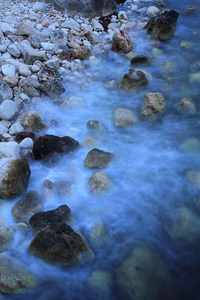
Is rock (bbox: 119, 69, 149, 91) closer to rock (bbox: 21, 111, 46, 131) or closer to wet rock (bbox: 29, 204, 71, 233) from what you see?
rock (bbox: 21, 111, 46, 131)

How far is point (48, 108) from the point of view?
5.51 metres

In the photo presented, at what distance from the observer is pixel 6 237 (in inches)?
143

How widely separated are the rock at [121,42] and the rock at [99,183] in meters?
3.20

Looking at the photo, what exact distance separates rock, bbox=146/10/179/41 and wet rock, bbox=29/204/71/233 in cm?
443

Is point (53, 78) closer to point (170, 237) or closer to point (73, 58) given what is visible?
point (73, 58)

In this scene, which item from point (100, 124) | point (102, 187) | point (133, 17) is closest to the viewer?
point (102, 187)

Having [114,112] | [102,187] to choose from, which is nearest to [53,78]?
[114,112]

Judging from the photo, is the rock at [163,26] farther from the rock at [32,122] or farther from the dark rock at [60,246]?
the dark rock at [60,246]

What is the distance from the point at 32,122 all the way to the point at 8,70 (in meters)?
1.16

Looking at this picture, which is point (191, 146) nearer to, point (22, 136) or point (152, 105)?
point (152, 105)

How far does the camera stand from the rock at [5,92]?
17.4 feet

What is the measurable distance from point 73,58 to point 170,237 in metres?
3.77

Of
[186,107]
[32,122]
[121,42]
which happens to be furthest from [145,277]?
[121,42]

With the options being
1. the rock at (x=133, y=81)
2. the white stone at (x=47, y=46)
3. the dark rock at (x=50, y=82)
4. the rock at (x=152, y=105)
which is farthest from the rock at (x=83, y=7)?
the rock at (x=152, y=105)
